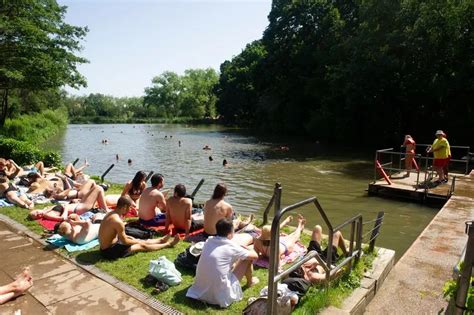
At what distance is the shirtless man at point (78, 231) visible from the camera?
6562 millimetres

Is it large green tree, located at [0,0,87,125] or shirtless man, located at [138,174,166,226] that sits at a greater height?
large green tree, located at [0,0,87,125]

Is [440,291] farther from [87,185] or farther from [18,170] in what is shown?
[18,170]

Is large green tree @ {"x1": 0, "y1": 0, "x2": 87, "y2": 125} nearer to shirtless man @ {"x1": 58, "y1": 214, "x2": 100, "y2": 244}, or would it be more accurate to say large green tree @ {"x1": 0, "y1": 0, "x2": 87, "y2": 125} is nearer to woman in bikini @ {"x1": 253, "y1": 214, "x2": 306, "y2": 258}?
shirtless man @ {"x1": 58, "y1": 214, "x2": 100, "y2": 244}

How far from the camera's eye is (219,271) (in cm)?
459

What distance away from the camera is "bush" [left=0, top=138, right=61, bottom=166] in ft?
53.9

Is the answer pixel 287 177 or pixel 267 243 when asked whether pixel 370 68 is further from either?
pixel 267 243

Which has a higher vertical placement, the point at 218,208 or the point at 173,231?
the point at 218,208

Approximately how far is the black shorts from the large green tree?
49.3ft

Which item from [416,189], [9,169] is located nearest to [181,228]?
[9,169]

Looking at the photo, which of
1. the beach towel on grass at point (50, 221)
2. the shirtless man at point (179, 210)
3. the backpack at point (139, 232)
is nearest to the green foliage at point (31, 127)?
the beach towel on grass at point (50, 221)

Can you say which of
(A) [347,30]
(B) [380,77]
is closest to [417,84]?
(B) [380,77]

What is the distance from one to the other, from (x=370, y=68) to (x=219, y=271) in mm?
26035

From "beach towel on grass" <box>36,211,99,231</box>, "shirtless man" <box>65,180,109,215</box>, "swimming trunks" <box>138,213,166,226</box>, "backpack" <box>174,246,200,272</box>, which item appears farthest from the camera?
"shirtless man" <box>65,180,109,215</box>

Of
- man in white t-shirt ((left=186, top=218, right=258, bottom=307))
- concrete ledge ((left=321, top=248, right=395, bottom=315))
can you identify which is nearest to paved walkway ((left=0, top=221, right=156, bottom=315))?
man in white t-shirt ((left=186, top=218, right=258, bottom=307))
